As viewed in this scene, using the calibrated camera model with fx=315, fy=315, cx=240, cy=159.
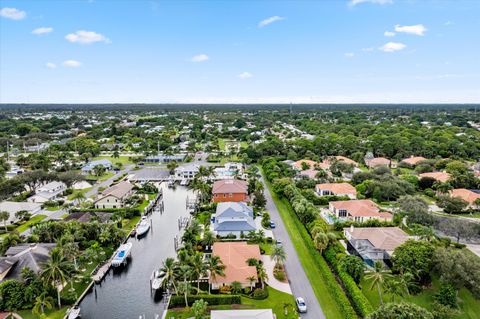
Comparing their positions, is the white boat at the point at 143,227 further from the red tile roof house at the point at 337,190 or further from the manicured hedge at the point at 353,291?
the red tile roof house at the point at 337,190

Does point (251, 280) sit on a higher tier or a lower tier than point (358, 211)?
lower

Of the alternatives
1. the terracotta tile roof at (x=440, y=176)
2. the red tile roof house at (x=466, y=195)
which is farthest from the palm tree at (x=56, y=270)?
the terracotta tile roof at (x=440, y=176)

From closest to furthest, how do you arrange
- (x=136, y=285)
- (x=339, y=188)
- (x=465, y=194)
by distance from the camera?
(x=136, y=285) → (x=465, y=194) → (x=339, y=188)

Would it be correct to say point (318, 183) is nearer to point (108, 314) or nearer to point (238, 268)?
point (238, 268)

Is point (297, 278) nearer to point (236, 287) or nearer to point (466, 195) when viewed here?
point (236, 287)

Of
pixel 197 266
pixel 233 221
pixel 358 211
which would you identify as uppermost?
pixel 197 266

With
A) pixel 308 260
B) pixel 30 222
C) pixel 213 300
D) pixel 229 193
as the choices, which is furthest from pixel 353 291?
pixel 30 222
